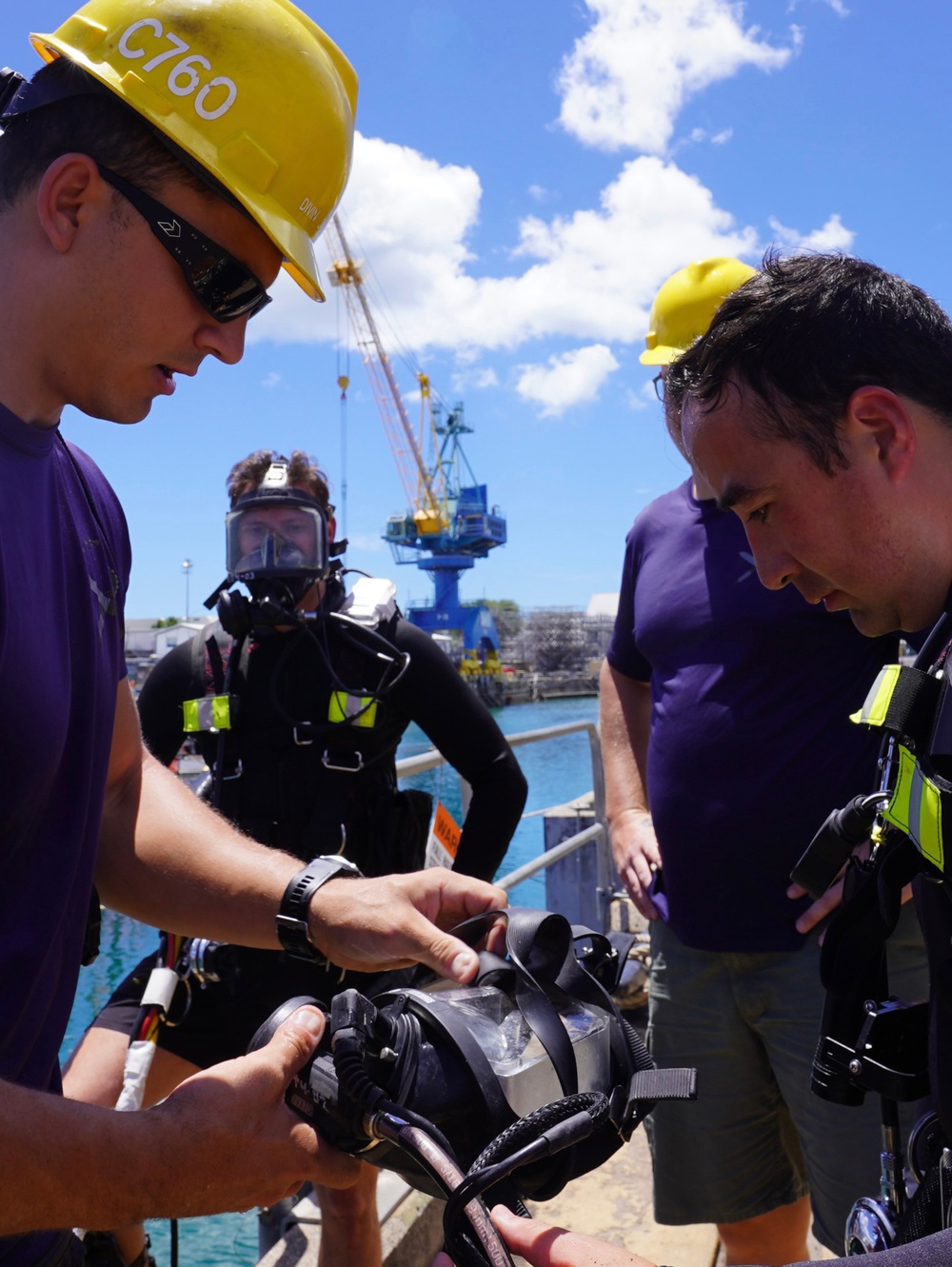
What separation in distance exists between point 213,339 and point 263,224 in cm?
18

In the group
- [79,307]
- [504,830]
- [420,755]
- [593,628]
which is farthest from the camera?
[593,628]

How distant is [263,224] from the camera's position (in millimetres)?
1518

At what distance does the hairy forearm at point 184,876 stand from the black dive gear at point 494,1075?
1.24ft

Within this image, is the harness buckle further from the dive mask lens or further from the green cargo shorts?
the green cargo shorts

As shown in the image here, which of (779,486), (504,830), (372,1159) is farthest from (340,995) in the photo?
(504,830)

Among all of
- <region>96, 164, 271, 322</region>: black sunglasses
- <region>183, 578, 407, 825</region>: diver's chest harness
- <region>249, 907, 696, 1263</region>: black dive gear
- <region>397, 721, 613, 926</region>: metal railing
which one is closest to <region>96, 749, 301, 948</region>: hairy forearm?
<region>249, 907, 696, 1263</region>: black dive gear

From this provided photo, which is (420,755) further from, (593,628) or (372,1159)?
(593,628)

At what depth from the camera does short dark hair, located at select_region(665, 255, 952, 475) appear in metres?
1.45

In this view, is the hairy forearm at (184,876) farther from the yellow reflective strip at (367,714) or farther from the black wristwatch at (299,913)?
the yellow reflective strip at (367,714)

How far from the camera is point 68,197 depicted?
4.53 feet

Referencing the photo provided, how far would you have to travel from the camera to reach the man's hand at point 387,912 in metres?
→ 1.62

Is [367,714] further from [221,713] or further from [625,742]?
[625,742]

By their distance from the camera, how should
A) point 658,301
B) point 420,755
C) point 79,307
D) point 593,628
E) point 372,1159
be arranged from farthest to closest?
point 593,628 < point 420,755 < point 658,301 < point 79,307 < point 372,1159

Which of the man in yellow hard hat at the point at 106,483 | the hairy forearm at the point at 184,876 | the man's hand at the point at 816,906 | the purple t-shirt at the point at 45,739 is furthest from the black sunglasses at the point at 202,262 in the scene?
the man's hand at the point at 816,906
